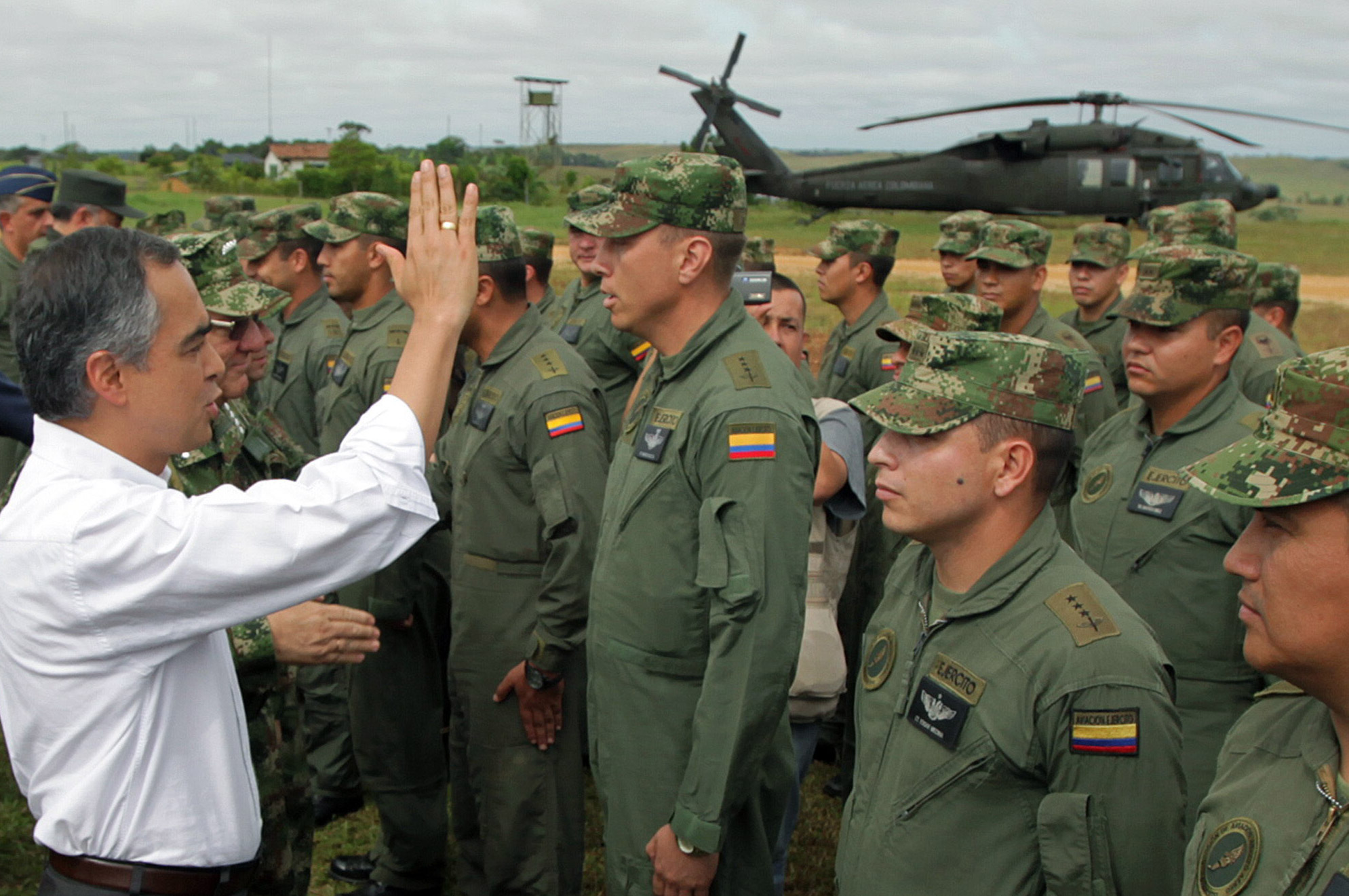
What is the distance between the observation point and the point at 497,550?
13.0 feet

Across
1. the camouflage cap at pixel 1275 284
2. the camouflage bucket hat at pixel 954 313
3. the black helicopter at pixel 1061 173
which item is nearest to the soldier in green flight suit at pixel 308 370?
the camouflage bucket hat at pixel 954 313

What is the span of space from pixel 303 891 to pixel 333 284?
12.7 ft

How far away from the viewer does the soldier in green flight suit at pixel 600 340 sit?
7.01 m

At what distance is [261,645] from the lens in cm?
260

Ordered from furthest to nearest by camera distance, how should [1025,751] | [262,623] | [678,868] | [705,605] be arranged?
[705,605] < [678,868] < [262,623] < [1025,751]

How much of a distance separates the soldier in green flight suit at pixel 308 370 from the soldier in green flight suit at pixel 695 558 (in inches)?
107

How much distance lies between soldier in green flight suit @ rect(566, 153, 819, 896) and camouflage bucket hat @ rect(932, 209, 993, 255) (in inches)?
222

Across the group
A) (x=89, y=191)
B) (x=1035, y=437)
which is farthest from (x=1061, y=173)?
(x=1035, y=437)

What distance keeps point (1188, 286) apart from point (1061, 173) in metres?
13.6

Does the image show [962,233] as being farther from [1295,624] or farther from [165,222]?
[165,222]

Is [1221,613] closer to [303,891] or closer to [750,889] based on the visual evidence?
[750,889]

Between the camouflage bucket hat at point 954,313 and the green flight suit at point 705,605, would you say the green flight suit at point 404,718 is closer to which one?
the green flight suit at point 705,605

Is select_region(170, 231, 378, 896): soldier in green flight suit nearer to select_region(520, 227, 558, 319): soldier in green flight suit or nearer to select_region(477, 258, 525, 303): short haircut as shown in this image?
select_region(477, 258, 525, 303): short haircut

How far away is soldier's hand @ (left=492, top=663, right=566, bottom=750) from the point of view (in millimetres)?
3793
